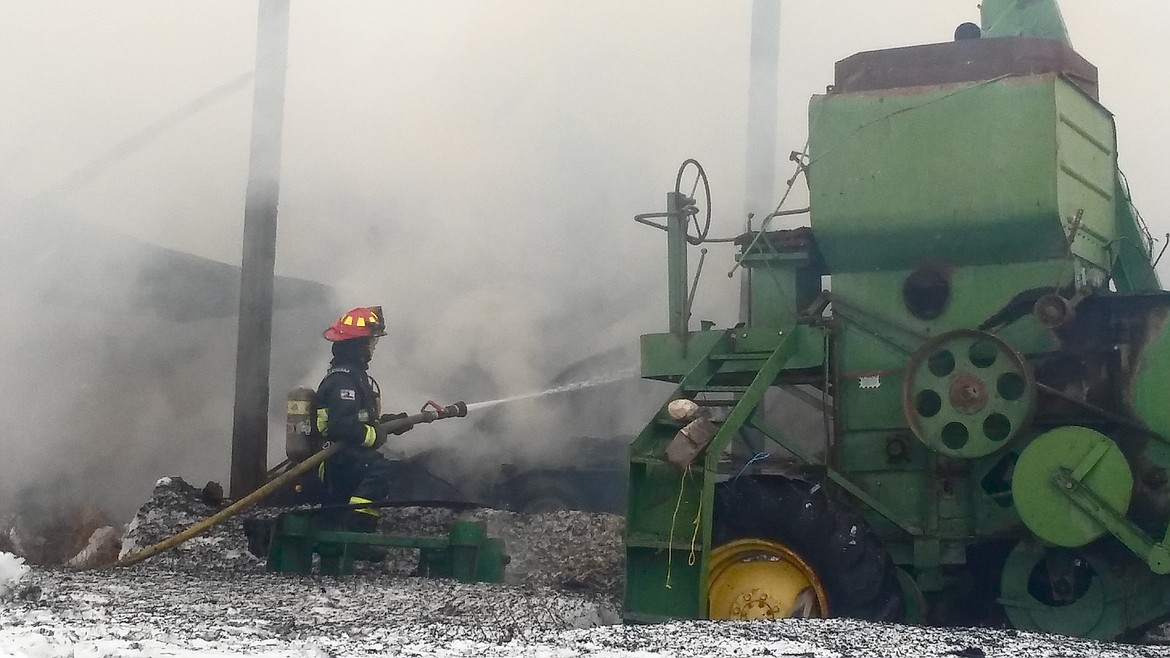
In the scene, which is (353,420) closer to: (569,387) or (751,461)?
(751,461)

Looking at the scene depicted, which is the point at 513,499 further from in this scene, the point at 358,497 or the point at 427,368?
the point at 358,497

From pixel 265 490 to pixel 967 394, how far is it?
3.81 m

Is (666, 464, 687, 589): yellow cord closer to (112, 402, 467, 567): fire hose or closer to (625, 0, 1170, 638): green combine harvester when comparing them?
(625, 0, 1170, 638): green combine harvester

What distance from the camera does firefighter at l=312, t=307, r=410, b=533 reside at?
283 inches

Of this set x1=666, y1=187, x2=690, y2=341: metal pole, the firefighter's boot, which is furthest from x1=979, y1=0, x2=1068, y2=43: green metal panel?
the firefighter's boot

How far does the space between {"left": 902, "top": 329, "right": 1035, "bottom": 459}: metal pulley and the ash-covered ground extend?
3.52 feet

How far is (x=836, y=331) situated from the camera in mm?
6195

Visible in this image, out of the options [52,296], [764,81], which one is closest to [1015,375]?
[764,81]

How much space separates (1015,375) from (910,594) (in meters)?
1.14

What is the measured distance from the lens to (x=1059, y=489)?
17.4 ft

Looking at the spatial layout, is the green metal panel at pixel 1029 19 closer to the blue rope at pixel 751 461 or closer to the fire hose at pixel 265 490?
the blue rope at pixel 751 461

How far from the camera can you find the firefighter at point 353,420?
7.20 meters

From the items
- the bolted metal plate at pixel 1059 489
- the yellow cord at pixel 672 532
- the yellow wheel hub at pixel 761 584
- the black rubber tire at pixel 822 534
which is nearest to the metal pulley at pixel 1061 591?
the bolted metal plate at pixel 1059 489

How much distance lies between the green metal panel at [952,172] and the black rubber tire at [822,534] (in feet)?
4.41
